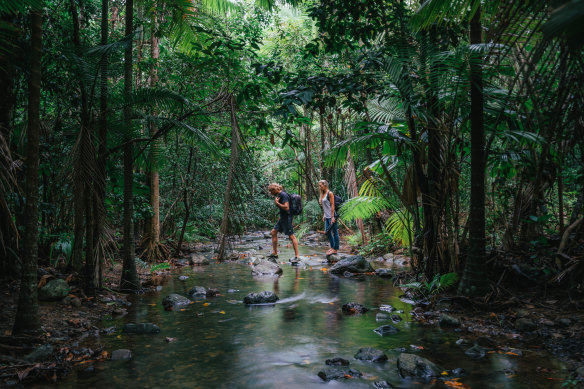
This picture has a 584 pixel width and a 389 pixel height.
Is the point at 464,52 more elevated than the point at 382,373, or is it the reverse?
the point at 464,52

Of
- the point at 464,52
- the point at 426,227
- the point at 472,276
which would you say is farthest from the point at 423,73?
the point at 472,276

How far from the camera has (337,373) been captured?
3391 millimetres

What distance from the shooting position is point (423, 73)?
5.48 meters

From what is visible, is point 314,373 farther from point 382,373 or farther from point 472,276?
point 472,276

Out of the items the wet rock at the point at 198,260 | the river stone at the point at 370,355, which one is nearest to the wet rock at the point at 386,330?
the river stone at the point at 370,355

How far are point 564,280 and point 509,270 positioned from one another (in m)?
0.64

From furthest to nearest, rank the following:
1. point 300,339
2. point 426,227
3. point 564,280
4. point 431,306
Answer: point 426,227
point 431,306
point 564,280
point 300,339

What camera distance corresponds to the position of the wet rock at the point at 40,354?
11.1 feet

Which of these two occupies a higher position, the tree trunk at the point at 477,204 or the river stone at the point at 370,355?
the tree trunk at the point at 477,204

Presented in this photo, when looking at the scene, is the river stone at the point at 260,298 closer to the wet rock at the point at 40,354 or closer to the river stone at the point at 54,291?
the river stone at the point at 54,291

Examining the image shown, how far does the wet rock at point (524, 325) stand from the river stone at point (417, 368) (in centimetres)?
145

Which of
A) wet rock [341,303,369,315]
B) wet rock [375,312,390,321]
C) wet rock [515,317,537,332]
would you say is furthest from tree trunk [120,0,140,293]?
wet rock [515,317,537,332]

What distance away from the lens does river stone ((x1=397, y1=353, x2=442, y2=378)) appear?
3.32 m

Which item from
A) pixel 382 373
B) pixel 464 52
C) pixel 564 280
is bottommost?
pixel 382 373
